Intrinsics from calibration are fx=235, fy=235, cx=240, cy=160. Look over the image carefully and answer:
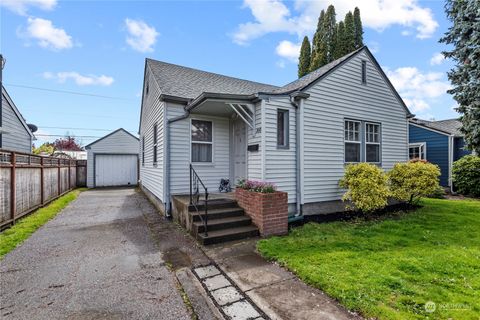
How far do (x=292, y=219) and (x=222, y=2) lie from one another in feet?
27.6

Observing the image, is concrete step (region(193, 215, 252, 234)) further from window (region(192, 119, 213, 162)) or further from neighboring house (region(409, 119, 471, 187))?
neighboring house (region(409, 119, 471, 187))

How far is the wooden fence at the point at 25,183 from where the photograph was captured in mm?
5812

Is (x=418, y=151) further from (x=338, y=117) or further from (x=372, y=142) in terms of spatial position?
(x=338, y=117)

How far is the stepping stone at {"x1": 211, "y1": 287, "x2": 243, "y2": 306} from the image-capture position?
9.46ft

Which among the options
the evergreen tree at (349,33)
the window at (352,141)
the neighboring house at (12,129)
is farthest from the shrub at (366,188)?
the evergreen tree at (349,33)

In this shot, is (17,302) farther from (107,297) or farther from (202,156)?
(202,156)

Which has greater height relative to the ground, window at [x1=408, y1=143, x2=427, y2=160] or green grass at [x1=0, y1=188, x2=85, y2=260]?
window at [x1=408, y1=143, x2=427, y2=160]

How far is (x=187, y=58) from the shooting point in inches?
612

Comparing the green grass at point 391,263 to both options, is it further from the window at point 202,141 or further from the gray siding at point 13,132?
the gray siding at point 13,132

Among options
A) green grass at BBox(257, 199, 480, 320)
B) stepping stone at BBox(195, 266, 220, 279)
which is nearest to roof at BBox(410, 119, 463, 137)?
green grass at BBox(257, 199, 480, 320)

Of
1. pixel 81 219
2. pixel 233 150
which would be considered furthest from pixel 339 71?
pixel 81 219

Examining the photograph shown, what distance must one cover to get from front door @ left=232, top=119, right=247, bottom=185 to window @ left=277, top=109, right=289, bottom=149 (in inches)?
46.1

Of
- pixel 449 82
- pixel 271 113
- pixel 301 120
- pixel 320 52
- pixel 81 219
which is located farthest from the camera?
pixel 320 52

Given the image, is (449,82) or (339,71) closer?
(339,71)
